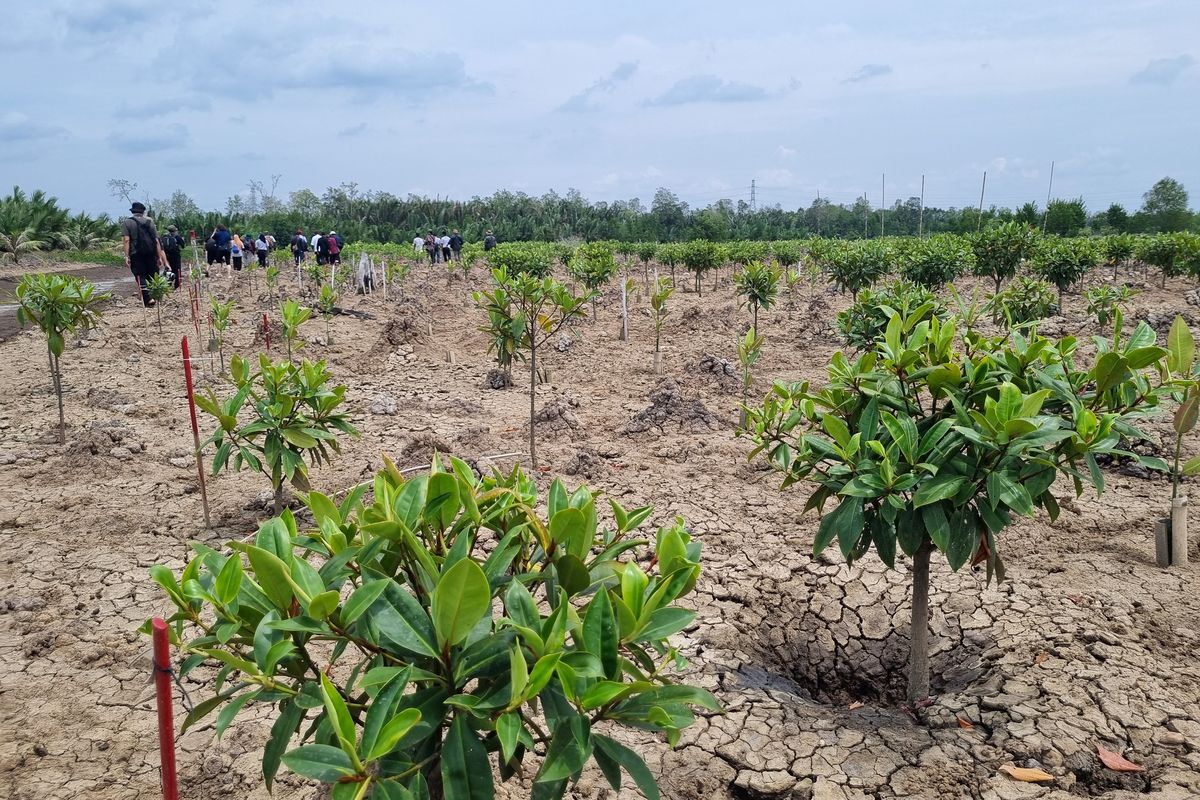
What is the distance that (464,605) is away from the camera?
4.36 feet

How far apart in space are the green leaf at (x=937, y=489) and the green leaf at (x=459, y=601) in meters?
1.67

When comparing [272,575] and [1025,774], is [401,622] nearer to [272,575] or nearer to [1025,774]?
[272,575]

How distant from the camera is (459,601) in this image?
132 cm

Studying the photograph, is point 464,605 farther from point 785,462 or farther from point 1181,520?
point 1181,520

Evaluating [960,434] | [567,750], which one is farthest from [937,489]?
[567,750]

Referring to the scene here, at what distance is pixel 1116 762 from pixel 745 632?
1.57 meters

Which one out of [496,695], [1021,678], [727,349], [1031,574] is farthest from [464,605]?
[727,349]

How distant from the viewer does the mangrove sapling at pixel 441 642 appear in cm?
131

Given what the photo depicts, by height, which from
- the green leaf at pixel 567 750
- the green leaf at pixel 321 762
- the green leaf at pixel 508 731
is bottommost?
the green leaf at pixel 567 750

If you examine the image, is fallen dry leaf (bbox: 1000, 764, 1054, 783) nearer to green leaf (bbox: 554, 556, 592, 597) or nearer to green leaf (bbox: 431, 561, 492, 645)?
green leaf (bbox: 554, 556, 592, 597)

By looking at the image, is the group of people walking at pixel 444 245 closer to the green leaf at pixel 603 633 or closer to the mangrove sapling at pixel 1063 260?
the mangrove sapling at pixel 1063 260

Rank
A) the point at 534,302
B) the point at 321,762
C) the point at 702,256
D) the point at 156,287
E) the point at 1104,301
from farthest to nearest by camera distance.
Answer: the point at 702,256
the point at 156,287
the point at 1104,301
the point at 534,302
the point at 321,762

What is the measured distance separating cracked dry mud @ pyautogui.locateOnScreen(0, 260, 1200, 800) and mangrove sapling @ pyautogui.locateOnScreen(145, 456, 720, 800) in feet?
3.14

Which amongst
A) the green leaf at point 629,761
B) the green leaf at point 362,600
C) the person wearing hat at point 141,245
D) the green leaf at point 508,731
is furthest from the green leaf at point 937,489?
the person wearing hat at point 141,245
